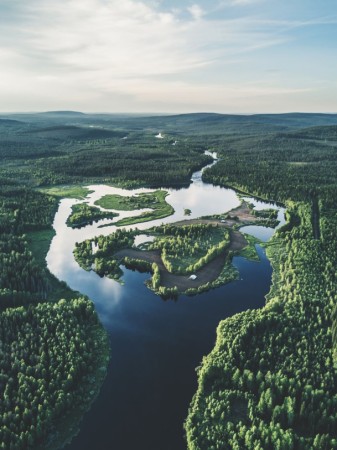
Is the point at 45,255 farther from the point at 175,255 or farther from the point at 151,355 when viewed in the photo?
the point at 151,355

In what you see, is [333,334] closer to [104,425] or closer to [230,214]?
[104,425]

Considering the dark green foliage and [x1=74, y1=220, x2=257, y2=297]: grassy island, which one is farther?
[x1=74, y1=220, x2=257, y2=297]: grassy island

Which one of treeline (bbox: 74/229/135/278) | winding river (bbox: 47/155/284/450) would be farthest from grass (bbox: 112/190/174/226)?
winding river (bbox: 47/155/284/450)

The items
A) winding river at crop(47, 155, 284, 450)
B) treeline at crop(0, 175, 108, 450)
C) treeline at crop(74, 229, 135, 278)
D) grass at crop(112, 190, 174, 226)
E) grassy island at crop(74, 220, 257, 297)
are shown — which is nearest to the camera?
treeline at crop(0, 175, 108, 450)

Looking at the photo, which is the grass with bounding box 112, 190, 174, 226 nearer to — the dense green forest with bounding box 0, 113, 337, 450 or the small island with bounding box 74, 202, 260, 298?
the small island with bounding box 74, 202, 260, 298

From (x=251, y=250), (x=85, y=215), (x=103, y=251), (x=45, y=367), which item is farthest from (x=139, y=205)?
(x=45, y=367)

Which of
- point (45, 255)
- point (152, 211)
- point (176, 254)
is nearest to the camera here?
point (176, 254)

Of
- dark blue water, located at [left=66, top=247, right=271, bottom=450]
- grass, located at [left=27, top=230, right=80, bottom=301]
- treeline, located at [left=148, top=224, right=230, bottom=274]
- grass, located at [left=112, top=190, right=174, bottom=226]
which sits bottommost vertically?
dark blue water, located at [left=66, top=247, right=271, bottom=450]
